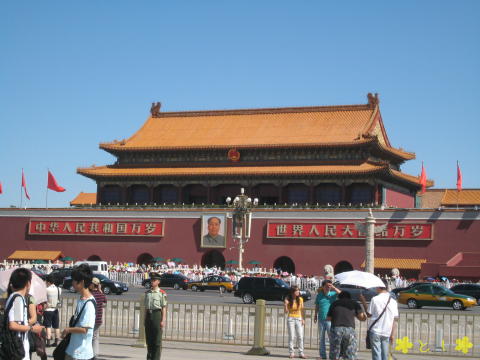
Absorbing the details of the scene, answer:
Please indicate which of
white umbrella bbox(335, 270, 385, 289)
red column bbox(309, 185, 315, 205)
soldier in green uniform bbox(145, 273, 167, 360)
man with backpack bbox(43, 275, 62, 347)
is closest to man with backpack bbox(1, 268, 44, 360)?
soldier in green uniform bbox(145, 273, 167, 360)

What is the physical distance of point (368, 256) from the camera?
4531 cm

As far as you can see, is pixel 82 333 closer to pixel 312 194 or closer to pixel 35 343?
pixel 35 343

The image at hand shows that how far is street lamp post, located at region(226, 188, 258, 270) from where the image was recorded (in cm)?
5084

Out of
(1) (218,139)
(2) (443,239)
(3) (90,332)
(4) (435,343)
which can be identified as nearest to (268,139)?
(1) (218,139)

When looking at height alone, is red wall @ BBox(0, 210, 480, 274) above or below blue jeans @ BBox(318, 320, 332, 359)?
above

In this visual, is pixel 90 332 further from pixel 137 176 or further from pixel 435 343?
pixel 137 176

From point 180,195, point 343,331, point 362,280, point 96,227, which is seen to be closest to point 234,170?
point 180,195

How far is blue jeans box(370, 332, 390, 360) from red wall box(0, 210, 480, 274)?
1411 inches

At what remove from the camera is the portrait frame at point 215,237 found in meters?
54.4

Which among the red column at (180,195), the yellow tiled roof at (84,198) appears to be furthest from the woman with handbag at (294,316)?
the yellow tiled roof at (84,198)

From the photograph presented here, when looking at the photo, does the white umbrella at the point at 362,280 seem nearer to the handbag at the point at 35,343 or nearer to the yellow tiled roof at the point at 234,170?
the handbag at the point at 35,343

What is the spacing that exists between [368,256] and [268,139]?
51.1ft

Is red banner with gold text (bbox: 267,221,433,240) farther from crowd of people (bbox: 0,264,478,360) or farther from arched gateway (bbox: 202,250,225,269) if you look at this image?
crowd of people (bbox: 0,264,478,360)

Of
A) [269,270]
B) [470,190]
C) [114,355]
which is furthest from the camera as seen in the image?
[470,190]
